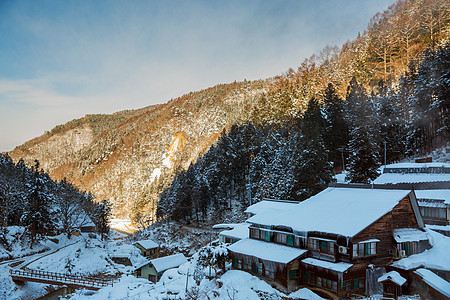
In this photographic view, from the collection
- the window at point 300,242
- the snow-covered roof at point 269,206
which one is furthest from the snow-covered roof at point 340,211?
the snow-covered roof at point 269,206

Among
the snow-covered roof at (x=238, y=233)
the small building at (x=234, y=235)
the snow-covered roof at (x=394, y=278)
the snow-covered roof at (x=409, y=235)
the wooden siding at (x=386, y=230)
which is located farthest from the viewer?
the small building at (x=234, y=235)

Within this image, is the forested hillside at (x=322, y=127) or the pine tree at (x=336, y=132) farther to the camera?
the pine tree at (x=336, y=132)

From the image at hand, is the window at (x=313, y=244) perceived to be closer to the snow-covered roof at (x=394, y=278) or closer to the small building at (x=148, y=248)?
the snow-covered roof at (x=394, y=278)

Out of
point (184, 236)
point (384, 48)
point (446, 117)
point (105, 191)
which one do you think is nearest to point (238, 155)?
point (184, 236)

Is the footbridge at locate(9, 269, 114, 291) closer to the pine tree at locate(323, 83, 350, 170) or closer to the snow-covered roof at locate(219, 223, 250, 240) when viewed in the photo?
the snow-covered roof at locate(219, 223, 250, 240)

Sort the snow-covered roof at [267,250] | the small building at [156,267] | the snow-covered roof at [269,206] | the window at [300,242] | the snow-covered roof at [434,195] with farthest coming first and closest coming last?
the small building at [156,267], the snow-covered roof at [269,206], the snow-covered roof at [434,195], the window at [300,242], the snow-covered roof at [267,250]

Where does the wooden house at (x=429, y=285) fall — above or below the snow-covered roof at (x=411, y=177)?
below

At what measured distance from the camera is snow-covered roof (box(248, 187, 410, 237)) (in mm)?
18755

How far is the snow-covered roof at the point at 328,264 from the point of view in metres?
17.3

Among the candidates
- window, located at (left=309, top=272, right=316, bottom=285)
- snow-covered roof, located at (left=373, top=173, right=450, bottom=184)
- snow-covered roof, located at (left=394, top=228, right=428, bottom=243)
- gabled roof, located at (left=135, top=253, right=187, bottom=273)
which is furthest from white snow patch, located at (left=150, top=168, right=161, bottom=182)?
snow-covered roof, located at (left=394, top=228, right=428, bottom=243)

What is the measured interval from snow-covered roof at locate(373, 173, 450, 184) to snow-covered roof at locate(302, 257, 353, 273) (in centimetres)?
1686

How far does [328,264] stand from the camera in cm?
1825

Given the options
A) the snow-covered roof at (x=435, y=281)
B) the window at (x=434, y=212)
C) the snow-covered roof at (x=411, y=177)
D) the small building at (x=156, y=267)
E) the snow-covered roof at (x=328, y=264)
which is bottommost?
the small building at (x=156, y=267)

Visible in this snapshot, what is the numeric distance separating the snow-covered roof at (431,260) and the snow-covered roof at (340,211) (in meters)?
3.87
